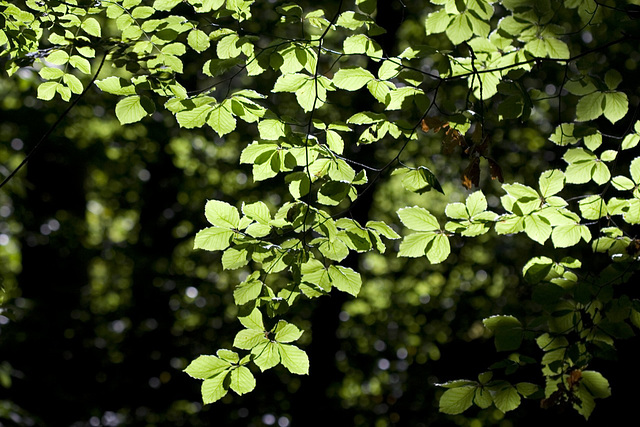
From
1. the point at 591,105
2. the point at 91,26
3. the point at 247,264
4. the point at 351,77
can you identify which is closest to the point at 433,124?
the point at 351,77

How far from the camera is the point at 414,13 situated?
7.90 meters

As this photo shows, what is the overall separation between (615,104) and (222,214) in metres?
1.36

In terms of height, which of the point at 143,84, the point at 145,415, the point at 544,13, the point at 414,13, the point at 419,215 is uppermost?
the point at 544,13

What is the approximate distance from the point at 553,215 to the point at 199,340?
23.0ft

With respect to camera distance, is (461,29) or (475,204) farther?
(475,204)

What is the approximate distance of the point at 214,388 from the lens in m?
1.65

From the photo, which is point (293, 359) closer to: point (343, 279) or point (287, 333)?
A: point (287, 333)

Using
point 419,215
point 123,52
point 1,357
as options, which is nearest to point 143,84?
point 123,52

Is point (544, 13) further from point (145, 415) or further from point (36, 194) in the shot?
point (36, 194)

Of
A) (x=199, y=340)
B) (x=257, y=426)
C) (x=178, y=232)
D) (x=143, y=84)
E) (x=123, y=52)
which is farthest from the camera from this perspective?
(x=178, y=232)

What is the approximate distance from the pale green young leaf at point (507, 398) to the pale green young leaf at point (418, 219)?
61 centimetres

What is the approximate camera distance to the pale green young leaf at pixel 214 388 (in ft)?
5.37

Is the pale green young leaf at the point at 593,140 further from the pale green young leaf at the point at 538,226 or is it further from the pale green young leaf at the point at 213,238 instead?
the pale green young leaf at the point at 213,238

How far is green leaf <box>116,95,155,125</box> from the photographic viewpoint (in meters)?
1.78
